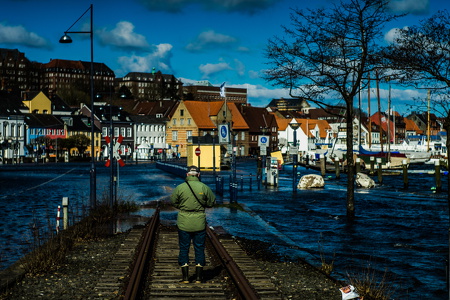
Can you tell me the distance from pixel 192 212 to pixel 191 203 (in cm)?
18

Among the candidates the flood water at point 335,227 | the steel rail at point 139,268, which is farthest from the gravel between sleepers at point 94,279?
the flood water at point 335,227

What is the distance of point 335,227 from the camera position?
2472cm

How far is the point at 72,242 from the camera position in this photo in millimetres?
17250

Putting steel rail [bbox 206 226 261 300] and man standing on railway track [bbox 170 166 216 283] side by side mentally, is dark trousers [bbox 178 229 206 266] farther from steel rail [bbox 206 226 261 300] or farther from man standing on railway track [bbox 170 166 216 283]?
steel rail [bbox 206 226 261 300]

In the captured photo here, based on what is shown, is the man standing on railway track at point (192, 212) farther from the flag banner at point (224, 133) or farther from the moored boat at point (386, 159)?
the moored boat at point (386, 159)

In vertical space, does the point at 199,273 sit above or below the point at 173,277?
above

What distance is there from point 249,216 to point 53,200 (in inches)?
486

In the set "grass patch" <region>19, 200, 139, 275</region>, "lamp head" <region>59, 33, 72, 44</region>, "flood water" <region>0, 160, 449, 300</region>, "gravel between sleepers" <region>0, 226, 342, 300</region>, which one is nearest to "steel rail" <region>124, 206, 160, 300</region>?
"gravel between sleepers" <region>0, 226, 342, 300</region>

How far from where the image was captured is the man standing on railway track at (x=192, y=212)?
→ 39.4ft

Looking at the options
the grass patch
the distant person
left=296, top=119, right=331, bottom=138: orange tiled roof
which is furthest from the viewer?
left=296, top=119, right=331, bottom=138: orange tiled roof

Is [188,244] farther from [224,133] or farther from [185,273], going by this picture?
[224,133]

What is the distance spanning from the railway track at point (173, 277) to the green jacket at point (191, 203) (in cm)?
104

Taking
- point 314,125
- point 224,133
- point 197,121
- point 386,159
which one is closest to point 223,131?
point 224,133

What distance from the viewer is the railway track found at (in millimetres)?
11359
